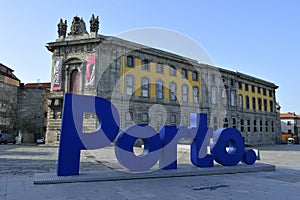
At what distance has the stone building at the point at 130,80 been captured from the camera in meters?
25.5

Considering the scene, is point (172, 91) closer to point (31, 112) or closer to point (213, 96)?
point (213, 96)

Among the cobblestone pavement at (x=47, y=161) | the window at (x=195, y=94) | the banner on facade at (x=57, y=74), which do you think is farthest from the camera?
the window at (x=195, y=94)

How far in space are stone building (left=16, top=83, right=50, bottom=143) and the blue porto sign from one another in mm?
35347

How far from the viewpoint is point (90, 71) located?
25.2 m

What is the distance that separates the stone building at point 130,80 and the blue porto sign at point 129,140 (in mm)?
16113

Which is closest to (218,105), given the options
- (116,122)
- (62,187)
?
(116,122)

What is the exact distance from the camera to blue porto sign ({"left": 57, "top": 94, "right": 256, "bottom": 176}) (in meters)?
7.70

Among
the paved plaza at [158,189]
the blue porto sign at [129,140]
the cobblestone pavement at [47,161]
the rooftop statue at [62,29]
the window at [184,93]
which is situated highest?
the rooftop statue at [62,29]

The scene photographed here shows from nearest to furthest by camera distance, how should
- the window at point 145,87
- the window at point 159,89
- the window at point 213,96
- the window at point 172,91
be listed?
the window at point 145,87 → the window at point 159,89 → the window at point 172,91 → the window at point 213,96

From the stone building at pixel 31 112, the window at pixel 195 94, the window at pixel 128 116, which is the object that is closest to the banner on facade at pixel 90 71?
the window at pixel 128 116

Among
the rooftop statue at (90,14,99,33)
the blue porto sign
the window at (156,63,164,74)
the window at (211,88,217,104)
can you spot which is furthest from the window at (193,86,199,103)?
the blue porto sign

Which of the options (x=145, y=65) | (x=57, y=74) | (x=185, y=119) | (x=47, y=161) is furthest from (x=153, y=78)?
(x=47, y=161)

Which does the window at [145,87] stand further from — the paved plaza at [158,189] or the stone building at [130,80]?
the paved plaza at [158,189]

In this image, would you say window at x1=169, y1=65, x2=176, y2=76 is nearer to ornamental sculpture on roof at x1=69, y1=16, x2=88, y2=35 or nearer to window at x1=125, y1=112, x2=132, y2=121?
window at x1=125, y1=112, x2=132, y2=121
